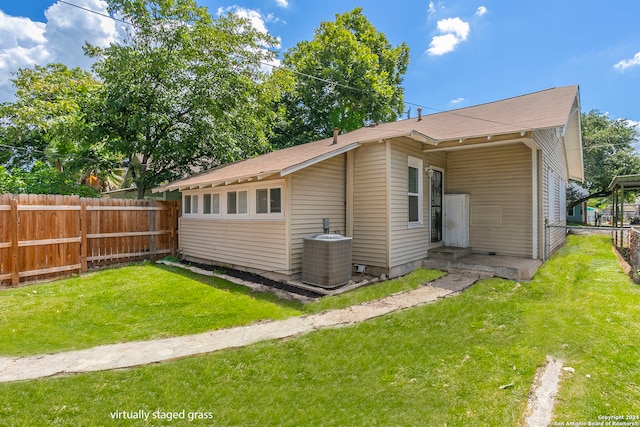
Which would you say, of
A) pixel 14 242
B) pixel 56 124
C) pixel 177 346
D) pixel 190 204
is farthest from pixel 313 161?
pixel 56 124

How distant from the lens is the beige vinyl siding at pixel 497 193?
815 cm

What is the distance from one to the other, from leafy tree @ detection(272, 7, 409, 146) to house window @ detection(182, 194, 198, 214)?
1133cm

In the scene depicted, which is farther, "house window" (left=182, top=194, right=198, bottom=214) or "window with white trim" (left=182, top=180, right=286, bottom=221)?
"house window" (left=182, top=194, right=198, bottom=214)

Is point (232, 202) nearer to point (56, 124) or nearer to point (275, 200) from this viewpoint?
point (275, 200)

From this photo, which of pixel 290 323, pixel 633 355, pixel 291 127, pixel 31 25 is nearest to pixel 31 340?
pixel 290 323

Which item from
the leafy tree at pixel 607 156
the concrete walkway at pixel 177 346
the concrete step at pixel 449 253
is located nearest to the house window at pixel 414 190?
the concrete step at pixel 449 253

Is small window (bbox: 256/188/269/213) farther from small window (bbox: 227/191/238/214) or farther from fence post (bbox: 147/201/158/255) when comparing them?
fence post (bbox: 147/201/158/255)

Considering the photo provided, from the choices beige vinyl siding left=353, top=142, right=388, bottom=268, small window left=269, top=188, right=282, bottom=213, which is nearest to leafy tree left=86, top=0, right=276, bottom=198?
small window left=269, top=188, right=282, bottom=213

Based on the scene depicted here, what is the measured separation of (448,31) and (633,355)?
17.6 meters

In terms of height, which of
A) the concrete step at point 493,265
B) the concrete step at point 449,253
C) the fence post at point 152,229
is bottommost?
the concrete step at point 493,265

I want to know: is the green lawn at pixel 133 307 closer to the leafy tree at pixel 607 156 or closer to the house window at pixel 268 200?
the house window at pixel 268 200

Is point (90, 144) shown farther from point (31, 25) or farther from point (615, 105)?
point (615, 105)

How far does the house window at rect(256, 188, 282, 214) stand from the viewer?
7047 mm

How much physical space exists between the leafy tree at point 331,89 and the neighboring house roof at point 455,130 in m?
9.39
